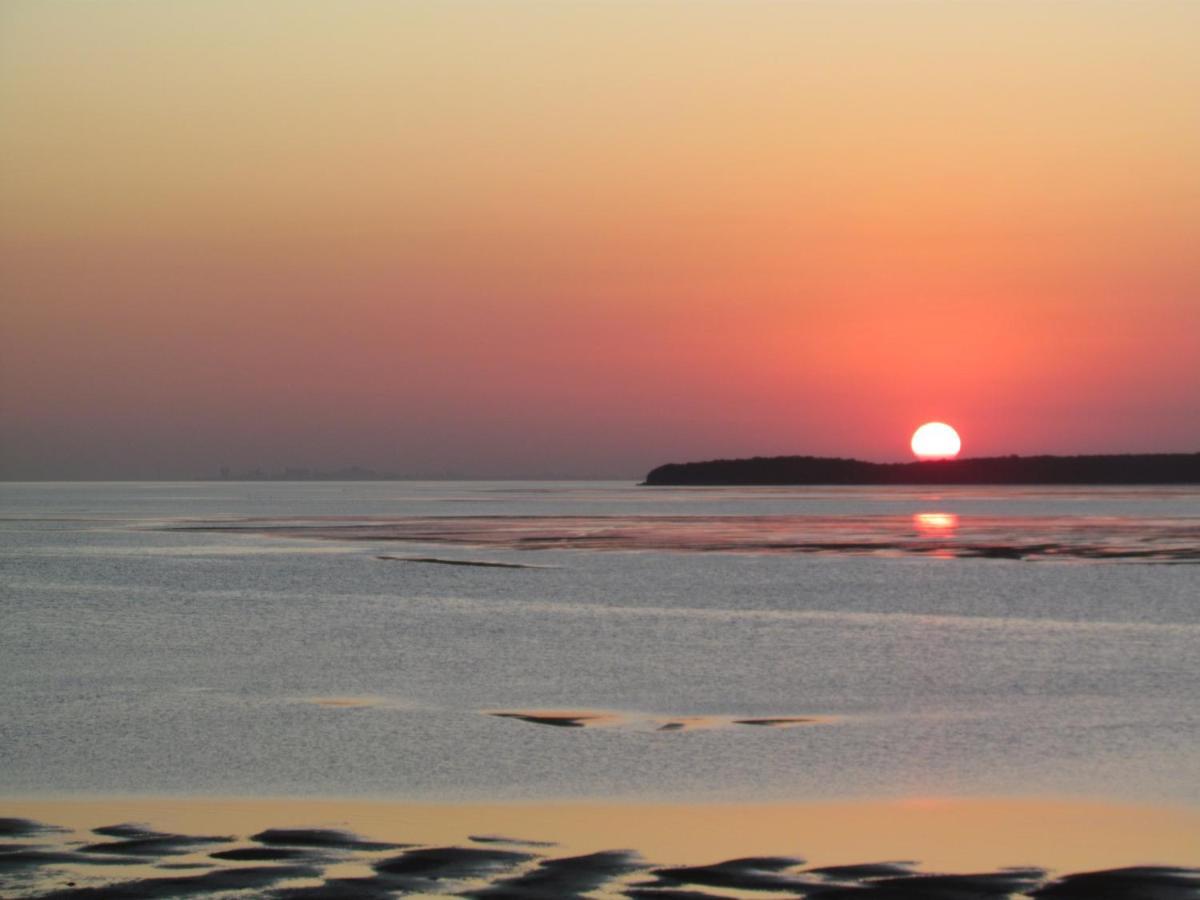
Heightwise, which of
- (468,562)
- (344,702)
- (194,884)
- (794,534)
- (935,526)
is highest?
(935,526)

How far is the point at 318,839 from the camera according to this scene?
1154cm

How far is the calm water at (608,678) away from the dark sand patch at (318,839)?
1811 millimetres

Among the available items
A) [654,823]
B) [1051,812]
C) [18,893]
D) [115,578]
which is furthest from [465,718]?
[115,578]

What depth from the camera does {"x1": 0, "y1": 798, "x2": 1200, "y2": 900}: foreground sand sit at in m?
10.0

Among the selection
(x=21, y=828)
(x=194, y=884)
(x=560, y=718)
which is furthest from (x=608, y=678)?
(x=194, y=884)

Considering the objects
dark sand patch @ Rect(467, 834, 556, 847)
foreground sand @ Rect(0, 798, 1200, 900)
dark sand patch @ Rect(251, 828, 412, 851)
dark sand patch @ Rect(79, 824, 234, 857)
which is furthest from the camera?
dark sand patch @ Rect(467, 834, 556, 847)

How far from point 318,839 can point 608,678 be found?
34.7 ft

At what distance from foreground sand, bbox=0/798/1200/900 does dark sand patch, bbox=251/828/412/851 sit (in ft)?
0.08

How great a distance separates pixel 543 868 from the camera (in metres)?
10.6

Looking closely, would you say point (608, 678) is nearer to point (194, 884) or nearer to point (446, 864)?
point (446, 864)

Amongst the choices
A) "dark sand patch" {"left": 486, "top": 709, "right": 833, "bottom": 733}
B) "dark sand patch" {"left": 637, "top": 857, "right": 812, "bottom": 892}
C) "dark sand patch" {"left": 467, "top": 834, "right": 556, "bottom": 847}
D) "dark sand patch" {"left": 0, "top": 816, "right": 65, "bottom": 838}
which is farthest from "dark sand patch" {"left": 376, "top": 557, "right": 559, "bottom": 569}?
"dark sand patch" {"left": 637, "top": 857, "right": 812, "bottom": 892}

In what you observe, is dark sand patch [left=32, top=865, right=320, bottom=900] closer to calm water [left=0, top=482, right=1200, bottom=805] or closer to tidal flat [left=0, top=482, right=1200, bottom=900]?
tidal flat [left=0, top=482, right=1200, bottom=900]

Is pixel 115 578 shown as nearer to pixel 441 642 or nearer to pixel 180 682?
pixel 441 642

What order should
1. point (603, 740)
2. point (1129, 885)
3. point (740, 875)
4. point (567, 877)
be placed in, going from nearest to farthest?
point (1129, 885), point (567, 877), point (740, 875), point (603, 740)
